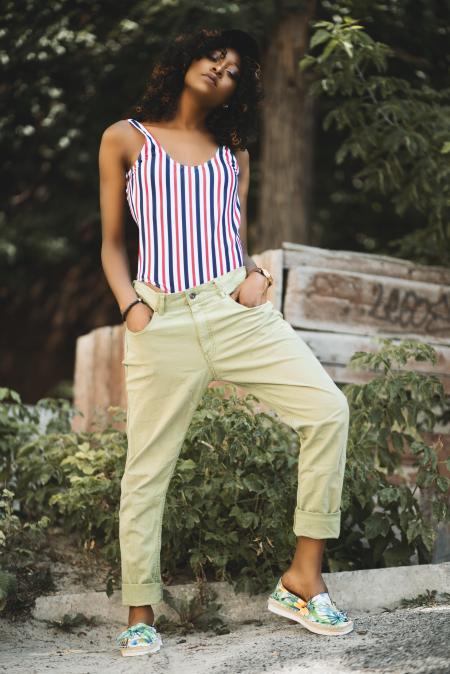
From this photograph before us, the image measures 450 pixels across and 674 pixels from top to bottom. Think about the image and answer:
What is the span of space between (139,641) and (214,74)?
1.99 meters

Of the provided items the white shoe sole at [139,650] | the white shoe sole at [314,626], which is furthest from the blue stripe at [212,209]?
the white shoe sole at [139,650]

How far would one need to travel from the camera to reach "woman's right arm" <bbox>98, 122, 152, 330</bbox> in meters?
2.98

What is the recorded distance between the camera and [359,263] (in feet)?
16.4

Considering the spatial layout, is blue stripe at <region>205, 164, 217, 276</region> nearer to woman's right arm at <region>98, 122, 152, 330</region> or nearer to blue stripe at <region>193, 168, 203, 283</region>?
blue stripe at <region>193, 168, 203, 283</region>

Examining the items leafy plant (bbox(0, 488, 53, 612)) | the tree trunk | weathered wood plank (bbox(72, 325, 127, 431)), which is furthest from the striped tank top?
the tree trunk

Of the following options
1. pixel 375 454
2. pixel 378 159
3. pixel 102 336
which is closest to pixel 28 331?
pixel 102 336

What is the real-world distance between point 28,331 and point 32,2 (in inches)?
209

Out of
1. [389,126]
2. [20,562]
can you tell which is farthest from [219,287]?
[389,126]

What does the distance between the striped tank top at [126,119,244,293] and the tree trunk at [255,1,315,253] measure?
360cm

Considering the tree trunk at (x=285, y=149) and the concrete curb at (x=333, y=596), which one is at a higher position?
the tree trunk at (x=285, y=149)

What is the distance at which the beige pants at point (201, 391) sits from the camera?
281cm

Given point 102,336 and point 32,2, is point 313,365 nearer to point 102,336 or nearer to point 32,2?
point 102,336

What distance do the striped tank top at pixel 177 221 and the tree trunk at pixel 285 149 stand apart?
11.8ft

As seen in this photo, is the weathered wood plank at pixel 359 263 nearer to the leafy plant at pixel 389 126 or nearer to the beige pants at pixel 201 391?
the leafy plant at pixel 389 126
